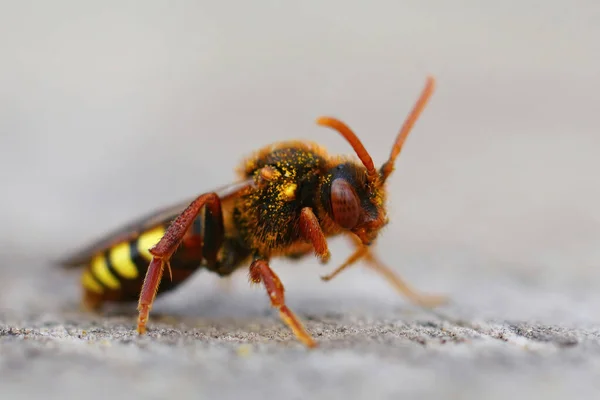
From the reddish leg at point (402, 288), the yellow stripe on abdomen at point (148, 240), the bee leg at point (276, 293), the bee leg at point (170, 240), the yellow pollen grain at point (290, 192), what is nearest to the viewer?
the bee leg at point (276, 293)

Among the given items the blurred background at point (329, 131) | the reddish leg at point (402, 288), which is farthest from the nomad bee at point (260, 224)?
the blurred background at point (329, 131)

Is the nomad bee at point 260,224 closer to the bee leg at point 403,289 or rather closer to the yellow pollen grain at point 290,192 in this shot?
the yellow pollen grain at point 290,192

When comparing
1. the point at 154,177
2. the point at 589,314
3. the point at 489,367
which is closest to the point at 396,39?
the point at 154,177

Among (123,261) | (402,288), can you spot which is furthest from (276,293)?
(402,288)

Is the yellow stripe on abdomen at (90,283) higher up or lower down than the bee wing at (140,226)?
lower down

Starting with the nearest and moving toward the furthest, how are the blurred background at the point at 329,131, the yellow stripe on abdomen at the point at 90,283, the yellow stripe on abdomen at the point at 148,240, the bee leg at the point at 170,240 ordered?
1. the bee leg at the point at 170,240
2. the yellow stripe on abdomen at the point at 148,240
3. the yellow stripe on abdomen at the point at 90,283
4. the blurred background at the point at 329,131

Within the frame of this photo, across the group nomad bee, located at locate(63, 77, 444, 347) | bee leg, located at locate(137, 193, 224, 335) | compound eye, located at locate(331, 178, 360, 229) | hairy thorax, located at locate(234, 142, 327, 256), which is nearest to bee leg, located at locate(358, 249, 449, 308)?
nomad bee, located at locate(63, 77, 444, 347)

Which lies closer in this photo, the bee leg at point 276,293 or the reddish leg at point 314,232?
the bee leg at point 276,293
